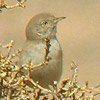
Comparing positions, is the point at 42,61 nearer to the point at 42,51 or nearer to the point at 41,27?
the point at 42,51

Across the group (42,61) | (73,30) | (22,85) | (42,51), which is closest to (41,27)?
(42,51)

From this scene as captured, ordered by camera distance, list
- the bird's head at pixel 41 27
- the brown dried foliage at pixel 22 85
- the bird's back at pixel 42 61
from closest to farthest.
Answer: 1. the brown dried foliage at pixel 22 85
2. the bird's back at pixel 42 61
3. the bird's head at pixel 41 27

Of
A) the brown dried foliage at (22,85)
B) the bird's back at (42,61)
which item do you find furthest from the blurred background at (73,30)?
the brown dried foliage at (22,85)

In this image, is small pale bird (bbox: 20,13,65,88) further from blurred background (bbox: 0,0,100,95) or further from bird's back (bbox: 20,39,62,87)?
blurred background (bbox: 0,0,100,95)

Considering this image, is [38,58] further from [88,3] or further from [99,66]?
[88,3]

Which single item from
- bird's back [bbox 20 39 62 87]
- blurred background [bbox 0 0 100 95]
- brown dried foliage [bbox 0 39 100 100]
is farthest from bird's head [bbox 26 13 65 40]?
blurred background [bbox 0 0 100 95]

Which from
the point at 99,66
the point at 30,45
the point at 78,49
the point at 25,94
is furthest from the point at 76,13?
the point at 25,94

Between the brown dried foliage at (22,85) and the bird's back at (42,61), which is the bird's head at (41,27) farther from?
the brown dried foliage at (22,85)
